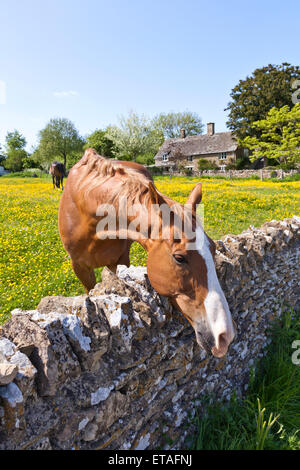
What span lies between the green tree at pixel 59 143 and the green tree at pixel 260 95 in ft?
94.0

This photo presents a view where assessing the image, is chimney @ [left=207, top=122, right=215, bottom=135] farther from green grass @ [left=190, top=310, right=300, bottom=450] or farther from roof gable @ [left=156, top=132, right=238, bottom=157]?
green grass @ [left=190, top=310, right=300, bottom=450]

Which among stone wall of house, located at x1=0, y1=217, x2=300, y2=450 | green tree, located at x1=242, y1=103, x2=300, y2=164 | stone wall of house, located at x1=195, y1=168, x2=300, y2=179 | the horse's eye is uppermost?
green tree, located at x1=242, y1=103, x2=300, y2=164

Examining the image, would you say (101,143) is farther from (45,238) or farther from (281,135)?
(45,238)

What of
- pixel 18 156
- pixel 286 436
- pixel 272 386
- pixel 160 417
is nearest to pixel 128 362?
pixel 160 417

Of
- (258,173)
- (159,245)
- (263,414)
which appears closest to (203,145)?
(258,173)

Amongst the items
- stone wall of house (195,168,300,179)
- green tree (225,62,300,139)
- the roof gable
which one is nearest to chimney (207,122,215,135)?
the roof gable

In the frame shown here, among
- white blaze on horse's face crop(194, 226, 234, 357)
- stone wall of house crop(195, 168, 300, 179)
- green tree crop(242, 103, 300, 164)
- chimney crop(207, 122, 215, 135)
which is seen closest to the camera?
white blaze on horse's face crop(194, 226, 234, 357)

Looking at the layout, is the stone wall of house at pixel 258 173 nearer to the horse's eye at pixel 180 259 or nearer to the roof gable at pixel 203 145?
the roof gable at pixel 203 145

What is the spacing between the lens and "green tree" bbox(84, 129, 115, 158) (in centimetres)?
5825

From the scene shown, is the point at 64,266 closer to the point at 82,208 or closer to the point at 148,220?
the point at 82,208

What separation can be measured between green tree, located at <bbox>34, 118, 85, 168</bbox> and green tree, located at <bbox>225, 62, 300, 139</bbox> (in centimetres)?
2864

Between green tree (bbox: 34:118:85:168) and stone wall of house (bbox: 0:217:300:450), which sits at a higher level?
green tree (bbox: 34:118:85:168)

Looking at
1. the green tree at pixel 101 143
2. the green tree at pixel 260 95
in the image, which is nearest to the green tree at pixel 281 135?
the green tree at pixel 260 95

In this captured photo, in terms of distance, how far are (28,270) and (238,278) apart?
4.98m
